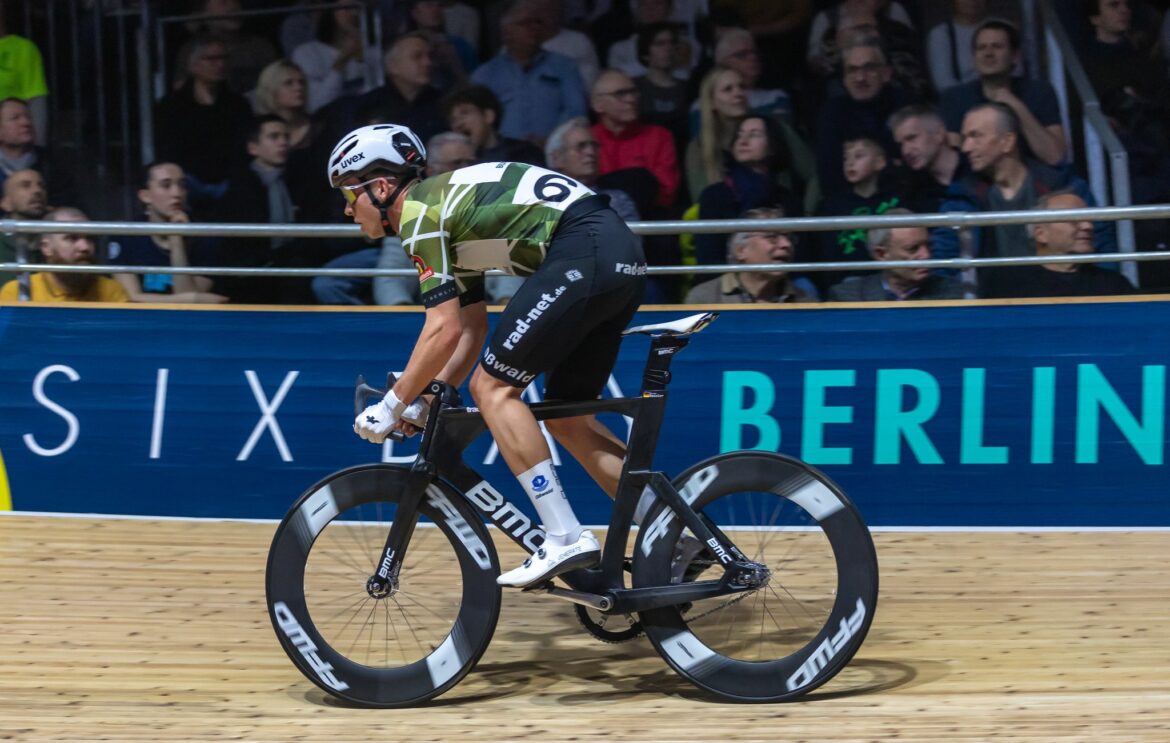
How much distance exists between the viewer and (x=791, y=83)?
8.27 meters

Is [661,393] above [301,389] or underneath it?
above

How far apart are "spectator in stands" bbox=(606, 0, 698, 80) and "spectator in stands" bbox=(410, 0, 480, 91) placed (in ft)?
2.62

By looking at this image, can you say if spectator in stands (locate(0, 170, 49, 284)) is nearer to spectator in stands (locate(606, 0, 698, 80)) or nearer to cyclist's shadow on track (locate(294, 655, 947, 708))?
spectator in stands (locate(606, 0, 698, 80))

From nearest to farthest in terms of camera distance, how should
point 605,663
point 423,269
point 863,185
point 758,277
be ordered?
1. point 423,269
2. point 605,663
3. point 758,277
4. point 863,185

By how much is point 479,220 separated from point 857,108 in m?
3.86

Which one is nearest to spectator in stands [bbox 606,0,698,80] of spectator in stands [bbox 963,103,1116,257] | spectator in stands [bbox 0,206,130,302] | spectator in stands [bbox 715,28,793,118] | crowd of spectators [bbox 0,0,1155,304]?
crowd of spectators [bbox 0,0,1155,304]

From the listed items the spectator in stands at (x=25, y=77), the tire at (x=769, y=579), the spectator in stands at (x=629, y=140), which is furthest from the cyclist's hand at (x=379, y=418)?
the spectator in stands at (x=25, y=77)

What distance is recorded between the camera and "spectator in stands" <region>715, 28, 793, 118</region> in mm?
8086

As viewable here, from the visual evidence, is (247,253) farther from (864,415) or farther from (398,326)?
(864,415)

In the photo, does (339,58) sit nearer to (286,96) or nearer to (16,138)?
(286,96)

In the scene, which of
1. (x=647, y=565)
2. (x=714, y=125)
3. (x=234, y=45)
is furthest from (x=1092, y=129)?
(x=234, y=45)

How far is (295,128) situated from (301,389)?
213 cm

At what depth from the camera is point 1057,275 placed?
6.64 meters

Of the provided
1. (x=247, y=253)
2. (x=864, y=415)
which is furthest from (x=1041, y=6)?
(x=247, y=253)
